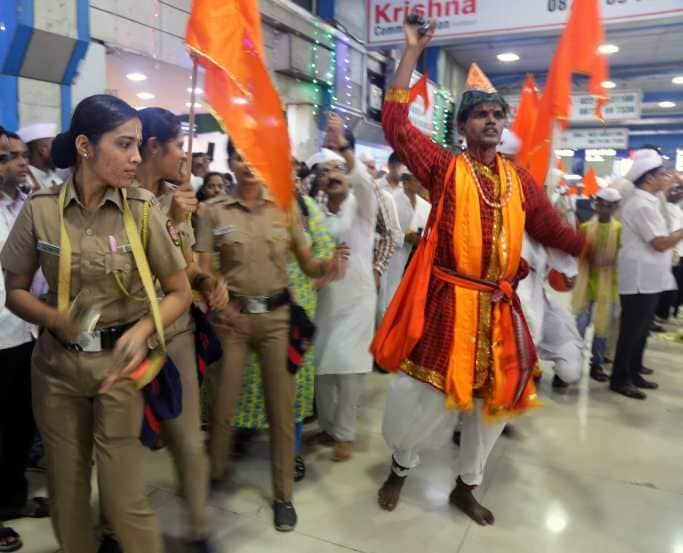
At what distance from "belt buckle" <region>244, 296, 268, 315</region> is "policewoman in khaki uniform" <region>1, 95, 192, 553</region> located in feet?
2.27

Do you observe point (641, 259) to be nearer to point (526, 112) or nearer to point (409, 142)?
point (526, 112)

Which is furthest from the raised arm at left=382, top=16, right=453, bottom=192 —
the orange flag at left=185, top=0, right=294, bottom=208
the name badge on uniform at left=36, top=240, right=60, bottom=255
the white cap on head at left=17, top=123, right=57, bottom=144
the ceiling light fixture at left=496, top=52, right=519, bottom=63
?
the ceiling light fixture at left=496, top=52, right=519, bottom=63

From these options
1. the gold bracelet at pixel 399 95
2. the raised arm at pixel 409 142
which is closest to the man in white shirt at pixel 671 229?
the raised arm at pixel 409 142

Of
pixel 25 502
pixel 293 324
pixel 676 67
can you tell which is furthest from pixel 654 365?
pixel 676 67

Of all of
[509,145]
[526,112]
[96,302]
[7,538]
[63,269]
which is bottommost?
[7,538]

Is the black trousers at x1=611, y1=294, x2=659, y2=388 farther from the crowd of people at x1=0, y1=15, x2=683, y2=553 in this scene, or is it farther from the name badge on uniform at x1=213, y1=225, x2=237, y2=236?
the name badge on uniform at x1=213, y1=225, x2=237, y2=236

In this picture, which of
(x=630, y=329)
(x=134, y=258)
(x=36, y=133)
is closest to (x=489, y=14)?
(x=630, y=329)

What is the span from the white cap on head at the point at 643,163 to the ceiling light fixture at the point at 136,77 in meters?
4.64

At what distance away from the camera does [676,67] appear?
12641mm

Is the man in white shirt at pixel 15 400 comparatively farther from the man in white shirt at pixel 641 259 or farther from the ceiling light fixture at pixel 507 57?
the ceiling light fixture at pixel 507 57

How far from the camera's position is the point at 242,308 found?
250cm

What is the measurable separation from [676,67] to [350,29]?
26.5 ft

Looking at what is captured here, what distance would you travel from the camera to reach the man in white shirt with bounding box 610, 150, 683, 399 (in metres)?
4.32

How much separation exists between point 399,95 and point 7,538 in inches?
94.6
